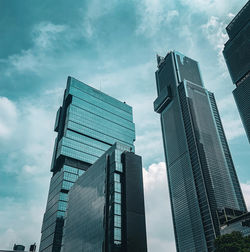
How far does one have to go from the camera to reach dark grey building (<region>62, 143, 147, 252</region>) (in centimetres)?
8450

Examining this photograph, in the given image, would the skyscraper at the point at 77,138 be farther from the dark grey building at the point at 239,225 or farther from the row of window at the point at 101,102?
the dark grey building at the point at 239,225

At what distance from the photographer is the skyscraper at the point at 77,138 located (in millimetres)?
148500

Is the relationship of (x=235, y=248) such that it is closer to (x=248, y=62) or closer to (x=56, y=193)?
(x=56, y=193)

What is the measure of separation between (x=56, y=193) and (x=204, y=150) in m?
87.5

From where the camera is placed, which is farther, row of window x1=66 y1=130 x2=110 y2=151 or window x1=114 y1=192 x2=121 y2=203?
row of window x1=66 y1=130 x2=110 y2=151

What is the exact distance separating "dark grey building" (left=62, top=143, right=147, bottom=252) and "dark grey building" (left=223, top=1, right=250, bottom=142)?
80149mm

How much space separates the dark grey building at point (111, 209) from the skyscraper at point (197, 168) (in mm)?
55297

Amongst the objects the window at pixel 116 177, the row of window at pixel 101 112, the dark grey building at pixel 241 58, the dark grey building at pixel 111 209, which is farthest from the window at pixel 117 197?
the row of window at pixel 101 112

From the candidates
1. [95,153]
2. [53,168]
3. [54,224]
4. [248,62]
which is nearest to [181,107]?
[248,62]

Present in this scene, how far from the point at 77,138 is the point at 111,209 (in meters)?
83.0

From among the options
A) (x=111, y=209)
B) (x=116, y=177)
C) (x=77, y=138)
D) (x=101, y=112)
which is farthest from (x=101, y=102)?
(x=111, y=209)

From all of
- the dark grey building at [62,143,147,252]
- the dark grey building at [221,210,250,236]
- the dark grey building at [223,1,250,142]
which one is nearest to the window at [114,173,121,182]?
the dark grey building at [62,143,147,252]

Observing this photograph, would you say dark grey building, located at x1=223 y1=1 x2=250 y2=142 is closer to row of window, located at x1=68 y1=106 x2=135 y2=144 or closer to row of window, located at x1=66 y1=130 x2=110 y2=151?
row of window, located at x1=68 y1=106 x2=135 y2=144

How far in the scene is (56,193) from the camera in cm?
15362
